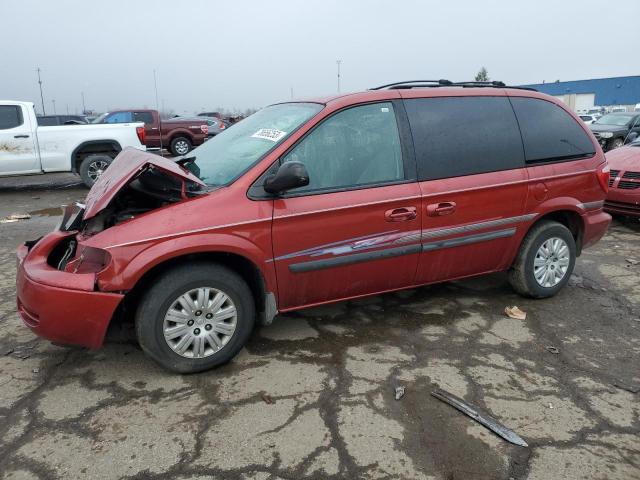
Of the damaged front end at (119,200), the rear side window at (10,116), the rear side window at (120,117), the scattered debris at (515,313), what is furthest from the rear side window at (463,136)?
the rear side window at (120,117)

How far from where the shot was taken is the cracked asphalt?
238 centimetres

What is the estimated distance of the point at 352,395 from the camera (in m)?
2.90

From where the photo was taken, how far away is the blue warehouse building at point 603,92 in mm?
59094

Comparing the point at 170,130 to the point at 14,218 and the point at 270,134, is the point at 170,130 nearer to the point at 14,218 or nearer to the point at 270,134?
the point at 14,218

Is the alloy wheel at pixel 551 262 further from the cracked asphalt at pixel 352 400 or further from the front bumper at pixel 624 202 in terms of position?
the front bumper at pixel 624 202

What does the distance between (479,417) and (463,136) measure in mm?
2029

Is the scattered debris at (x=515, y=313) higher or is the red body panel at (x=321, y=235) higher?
the red body panel at (x=321, y=235)

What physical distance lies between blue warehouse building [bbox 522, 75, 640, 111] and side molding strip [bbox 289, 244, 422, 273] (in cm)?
6105

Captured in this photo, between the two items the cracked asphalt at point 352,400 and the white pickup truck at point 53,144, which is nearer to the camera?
the cracked asphalt at point 352,400

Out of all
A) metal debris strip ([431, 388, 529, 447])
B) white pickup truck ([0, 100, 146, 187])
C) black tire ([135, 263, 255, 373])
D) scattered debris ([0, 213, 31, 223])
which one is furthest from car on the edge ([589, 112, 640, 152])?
black tire ([135, 263, 255, 373])

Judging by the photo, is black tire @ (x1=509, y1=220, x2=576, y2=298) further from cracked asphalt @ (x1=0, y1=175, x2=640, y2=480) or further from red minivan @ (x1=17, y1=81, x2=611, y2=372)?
cracked asphalt @ (x1=0, y1=175, x2=640, y2=480)

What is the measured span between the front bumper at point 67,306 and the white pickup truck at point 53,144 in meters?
7.18

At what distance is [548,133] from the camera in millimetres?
4035

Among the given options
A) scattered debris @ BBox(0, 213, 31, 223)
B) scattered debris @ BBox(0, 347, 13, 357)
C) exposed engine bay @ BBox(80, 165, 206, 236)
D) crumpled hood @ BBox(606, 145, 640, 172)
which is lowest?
scattered debris @ BBox(0, 347, 13, 357)
